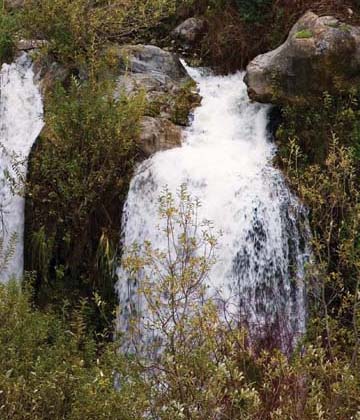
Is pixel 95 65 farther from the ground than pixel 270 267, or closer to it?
farther from the ground

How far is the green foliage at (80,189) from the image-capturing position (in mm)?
8242

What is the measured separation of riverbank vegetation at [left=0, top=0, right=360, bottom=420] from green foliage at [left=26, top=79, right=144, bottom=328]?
0.06 ft

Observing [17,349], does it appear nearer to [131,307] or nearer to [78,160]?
[131,307]

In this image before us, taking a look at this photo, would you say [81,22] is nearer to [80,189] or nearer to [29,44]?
[29,44]

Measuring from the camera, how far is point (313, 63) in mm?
8859

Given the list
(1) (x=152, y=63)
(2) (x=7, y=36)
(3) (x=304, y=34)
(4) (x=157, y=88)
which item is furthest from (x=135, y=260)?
(2) (x=7, y=36)

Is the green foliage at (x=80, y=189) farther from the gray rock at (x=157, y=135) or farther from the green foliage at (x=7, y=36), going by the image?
the green foliage at (x=7, y=36)

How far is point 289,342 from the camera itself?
7.25 metres

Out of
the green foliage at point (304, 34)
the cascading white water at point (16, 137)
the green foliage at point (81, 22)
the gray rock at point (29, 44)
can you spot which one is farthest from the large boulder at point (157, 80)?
the green foliage at point (304, 34)

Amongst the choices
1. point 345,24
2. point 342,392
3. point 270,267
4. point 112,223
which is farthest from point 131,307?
point 345,24

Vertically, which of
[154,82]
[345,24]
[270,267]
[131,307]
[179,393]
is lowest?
[131,307]

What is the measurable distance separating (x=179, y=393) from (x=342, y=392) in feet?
3.50

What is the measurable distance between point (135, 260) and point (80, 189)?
3.55m

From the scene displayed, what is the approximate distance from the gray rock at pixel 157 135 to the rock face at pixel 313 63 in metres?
1.38
